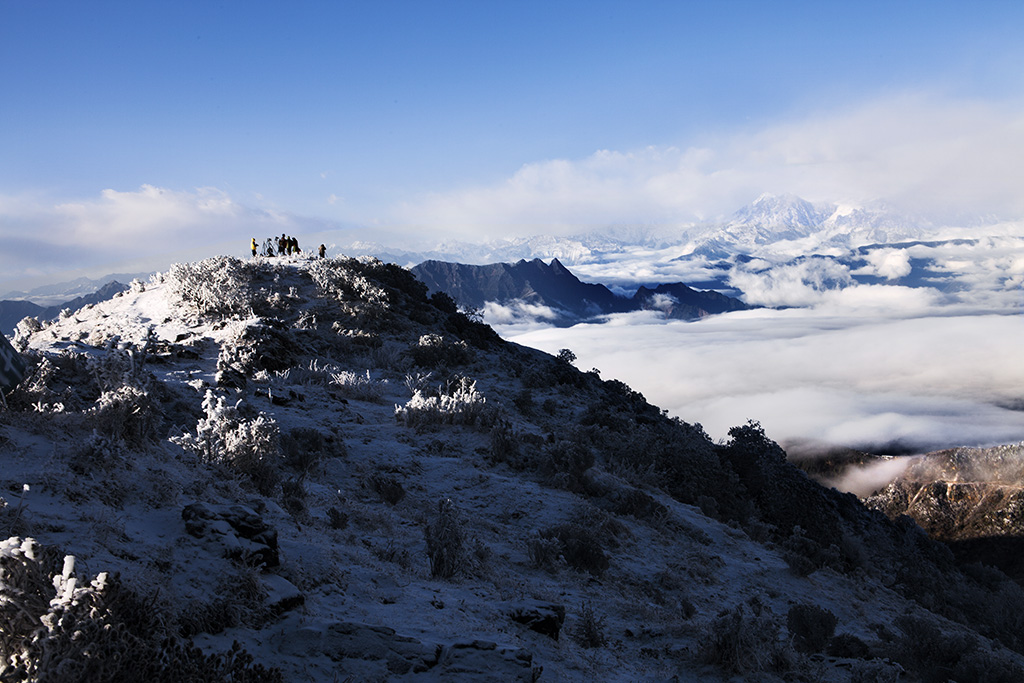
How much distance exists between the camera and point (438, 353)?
19453mm

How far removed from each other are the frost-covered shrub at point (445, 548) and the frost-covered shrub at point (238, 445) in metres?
2.50

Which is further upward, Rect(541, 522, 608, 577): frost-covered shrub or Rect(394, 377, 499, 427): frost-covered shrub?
Rect(394, 377, 499, 427): frost-covered shrub

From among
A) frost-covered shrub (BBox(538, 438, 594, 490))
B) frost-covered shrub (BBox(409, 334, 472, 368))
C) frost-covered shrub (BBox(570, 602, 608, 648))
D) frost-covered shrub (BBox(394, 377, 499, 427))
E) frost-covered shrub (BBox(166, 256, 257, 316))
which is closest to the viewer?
frost-covered shrub (BBox(570, 602, 608, 648))

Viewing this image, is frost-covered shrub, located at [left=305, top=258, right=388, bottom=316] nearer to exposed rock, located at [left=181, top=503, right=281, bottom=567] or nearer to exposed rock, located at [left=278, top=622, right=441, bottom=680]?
exposed rock, located at [left=181, top=503, right=281, bottom=567]

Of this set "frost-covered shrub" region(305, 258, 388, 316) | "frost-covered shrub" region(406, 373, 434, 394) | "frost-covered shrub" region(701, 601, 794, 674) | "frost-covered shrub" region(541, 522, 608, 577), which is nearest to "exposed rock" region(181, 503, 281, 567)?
"frost-covered shrub" region(541, 522, 608, 577)

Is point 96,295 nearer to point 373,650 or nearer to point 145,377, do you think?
point 145,377

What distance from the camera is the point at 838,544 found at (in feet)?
44.7

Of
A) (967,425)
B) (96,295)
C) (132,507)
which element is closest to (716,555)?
(132,507)

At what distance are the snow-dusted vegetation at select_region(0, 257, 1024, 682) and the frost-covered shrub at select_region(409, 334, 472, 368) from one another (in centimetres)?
105

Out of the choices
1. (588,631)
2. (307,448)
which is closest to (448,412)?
(307,448)

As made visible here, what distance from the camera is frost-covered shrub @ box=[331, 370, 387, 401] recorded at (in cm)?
1437

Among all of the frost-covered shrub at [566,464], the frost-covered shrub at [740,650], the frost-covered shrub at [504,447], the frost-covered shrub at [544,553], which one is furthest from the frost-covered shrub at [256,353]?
the frost-covered shrub at [740,650]

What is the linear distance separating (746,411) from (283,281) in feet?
606

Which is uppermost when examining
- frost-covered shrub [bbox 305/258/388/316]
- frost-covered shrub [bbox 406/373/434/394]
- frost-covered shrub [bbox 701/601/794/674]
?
frost-covered shrub [bbox 305/258/388/316]
